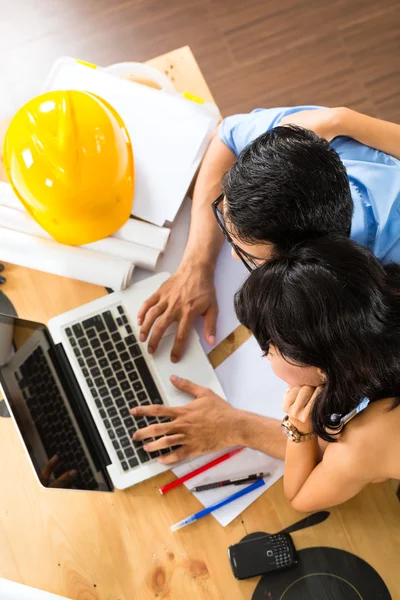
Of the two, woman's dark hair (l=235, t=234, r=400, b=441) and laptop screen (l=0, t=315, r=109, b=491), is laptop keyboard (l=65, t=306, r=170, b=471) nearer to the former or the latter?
laptop screen (l=0, t=315, r=109, b=491)

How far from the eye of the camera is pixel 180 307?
1188 millimetres

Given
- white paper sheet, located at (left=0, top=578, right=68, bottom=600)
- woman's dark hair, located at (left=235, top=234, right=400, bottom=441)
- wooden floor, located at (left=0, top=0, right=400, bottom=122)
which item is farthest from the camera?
wooden floor, located at (left=0, top=0, right=400, bottom=122)

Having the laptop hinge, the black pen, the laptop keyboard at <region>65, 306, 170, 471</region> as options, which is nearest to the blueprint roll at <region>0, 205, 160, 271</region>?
the laptop keyboard at <region>65, 306, 170, 471</region>

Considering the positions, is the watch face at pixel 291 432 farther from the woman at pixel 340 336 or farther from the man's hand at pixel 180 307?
the man's hand at pixel 180 307

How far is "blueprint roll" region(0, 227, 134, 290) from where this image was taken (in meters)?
1.17

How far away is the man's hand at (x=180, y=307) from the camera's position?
1165mm

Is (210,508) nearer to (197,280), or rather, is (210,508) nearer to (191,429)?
(191,429)

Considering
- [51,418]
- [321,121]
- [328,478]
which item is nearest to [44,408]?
[51,418]

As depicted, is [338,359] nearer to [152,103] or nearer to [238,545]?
[238,545]

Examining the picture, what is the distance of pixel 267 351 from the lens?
2.92 feet

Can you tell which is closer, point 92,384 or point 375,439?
point 375,439

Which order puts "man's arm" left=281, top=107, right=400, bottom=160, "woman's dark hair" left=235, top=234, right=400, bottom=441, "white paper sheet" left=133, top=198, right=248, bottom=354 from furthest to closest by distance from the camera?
1. "white paper sheet" left=133, top=198, right=248, bottom=354
2. "man's arm" left=281, top=107, right=400, bottom=160
3. "woman's dark hair" left=235, top=234, right=400, bottom=441

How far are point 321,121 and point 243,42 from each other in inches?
45.3

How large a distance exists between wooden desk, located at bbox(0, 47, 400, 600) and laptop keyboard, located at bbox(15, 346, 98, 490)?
0.08 m
